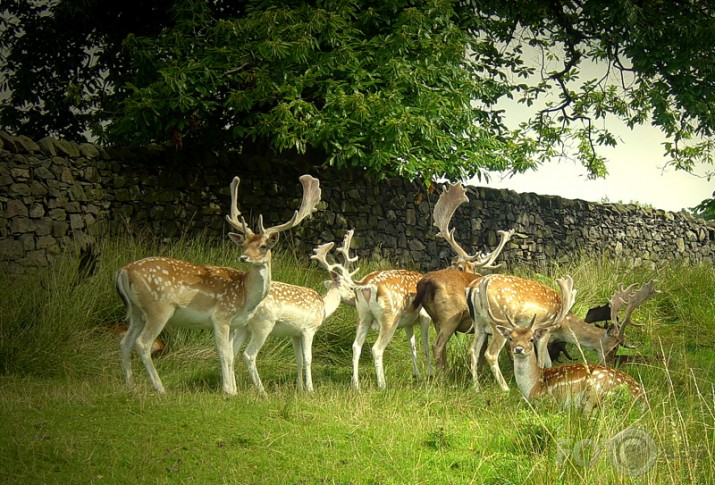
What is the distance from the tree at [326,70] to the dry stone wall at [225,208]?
0.70 m

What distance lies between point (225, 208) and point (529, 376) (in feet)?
28.9

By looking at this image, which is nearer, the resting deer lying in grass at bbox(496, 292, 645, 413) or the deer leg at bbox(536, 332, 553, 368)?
the resting deer lying in grass at bbox(496, 292, 645, 413)

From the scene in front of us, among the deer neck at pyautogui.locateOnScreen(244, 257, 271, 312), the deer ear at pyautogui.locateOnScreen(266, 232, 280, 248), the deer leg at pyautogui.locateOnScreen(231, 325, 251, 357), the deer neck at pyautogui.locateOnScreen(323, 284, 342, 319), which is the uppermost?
the deer ear at pyautogui.locateOnScreen(266, 232, 280, 248)

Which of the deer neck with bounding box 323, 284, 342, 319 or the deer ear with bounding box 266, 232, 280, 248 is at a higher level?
the deer ear with bounding box 266, 232, 280, 248

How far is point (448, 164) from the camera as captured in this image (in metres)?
14.1

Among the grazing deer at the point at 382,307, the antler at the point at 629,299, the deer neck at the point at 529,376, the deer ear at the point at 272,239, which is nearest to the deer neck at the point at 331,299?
the grazing deer at the point at 382,307

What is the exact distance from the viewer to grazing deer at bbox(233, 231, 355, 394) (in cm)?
774

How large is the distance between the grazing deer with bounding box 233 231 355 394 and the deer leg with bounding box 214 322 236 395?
258mm

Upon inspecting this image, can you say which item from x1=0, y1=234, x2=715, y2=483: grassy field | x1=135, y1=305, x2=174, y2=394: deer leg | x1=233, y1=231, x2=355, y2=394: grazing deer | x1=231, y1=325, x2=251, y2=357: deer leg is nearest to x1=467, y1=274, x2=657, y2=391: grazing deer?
x1=0, y1=234, x2=715, y2=483: grassy field

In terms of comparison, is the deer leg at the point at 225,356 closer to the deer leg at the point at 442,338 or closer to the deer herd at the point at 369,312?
the deer herd at the point at 369,312

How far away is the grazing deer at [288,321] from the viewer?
25.4ft

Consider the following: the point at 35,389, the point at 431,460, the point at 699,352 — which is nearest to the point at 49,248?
the point at 35,389

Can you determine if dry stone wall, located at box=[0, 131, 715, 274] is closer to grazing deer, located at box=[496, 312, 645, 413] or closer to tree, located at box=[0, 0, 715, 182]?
tree, located at box=[0, 0, 715, 182]

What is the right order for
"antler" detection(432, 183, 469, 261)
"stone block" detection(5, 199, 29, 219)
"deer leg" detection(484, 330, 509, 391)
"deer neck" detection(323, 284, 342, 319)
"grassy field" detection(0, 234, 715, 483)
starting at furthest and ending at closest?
"stone block" detection(5, 199, 29, 219) → "antler" detection(432, 183, 469, 261) → "deer neck" detection(323, 284, 342, 319) → "deer leg" detection(484, 330, 509, 391) → "grassy field" detection(0, 234, 715, 483)
